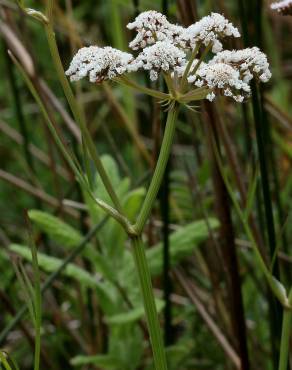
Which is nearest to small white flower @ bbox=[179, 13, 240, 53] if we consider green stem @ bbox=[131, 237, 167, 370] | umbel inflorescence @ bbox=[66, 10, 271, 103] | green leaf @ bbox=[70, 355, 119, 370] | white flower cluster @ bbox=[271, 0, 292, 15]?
umbel inflorescence @ bbox=[66, 10, 271, 103]

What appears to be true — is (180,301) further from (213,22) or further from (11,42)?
(213,22)

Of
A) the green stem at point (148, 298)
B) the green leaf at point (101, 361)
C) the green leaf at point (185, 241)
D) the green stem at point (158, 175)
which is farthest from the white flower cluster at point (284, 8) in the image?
the green leaf at point (101, 361)

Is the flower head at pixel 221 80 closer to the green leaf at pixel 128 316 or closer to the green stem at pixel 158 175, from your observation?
the green stem at pixel 158 175

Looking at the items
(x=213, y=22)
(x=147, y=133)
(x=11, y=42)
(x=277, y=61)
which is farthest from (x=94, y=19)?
(x=213, y=22)

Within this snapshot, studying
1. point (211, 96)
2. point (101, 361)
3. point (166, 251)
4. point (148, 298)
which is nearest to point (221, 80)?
point (211, 96)

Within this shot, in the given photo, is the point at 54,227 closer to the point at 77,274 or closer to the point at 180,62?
the point at 77,274
